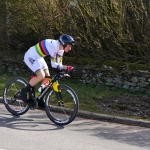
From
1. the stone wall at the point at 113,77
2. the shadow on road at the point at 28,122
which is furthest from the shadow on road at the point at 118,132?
the stone wall at the point at 113,77

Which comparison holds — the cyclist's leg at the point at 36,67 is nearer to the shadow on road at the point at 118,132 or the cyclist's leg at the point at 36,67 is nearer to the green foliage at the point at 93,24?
the shadow on road at the point at 118,132

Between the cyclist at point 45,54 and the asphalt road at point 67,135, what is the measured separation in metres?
0.65

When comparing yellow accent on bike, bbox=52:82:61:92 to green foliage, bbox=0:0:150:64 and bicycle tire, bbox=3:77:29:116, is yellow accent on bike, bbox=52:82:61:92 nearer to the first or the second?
bicycle tire, bbox=3:77:29:116

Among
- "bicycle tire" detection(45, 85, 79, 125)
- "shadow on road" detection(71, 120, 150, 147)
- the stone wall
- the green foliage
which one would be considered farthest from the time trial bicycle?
the green foliage

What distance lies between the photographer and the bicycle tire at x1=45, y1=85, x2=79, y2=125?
8.14m

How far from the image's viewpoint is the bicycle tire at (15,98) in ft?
29.0

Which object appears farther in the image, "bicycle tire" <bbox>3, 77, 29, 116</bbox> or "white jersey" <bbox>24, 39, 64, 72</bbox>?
"bicycle tire" <bbox>3, 77, 29, 116</bbox>

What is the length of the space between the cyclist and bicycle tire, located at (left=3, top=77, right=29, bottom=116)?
0.26 metres

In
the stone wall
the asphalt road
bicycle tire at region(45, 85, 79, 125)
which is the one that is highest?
the stone wall

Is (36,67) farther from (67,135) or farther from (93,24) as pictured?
(93,24)

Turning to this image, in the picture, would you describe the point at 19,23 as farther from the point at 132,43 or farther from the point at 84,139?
the point at 84,139

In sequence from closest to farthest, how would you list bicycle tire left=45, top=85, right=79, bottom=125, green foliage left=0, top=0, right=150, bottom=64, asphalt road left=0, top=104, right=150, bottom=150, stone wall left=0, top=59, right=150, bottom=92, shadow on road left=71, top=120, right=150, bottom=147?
asphalt road left=0, top=104, right=150, bottom=150, shadow on road left=71, top=120, right=150, bottom=147, bicycle tire left=45, top=85, right=79, bottom=125, stone wall left=0, top=59, right=150, bottom=92, green foliage left=0, top=0, right=150, bottom=64

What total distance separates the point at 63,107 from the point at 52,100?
48 centimetres

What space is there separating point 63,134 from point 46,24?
6.71 meters
